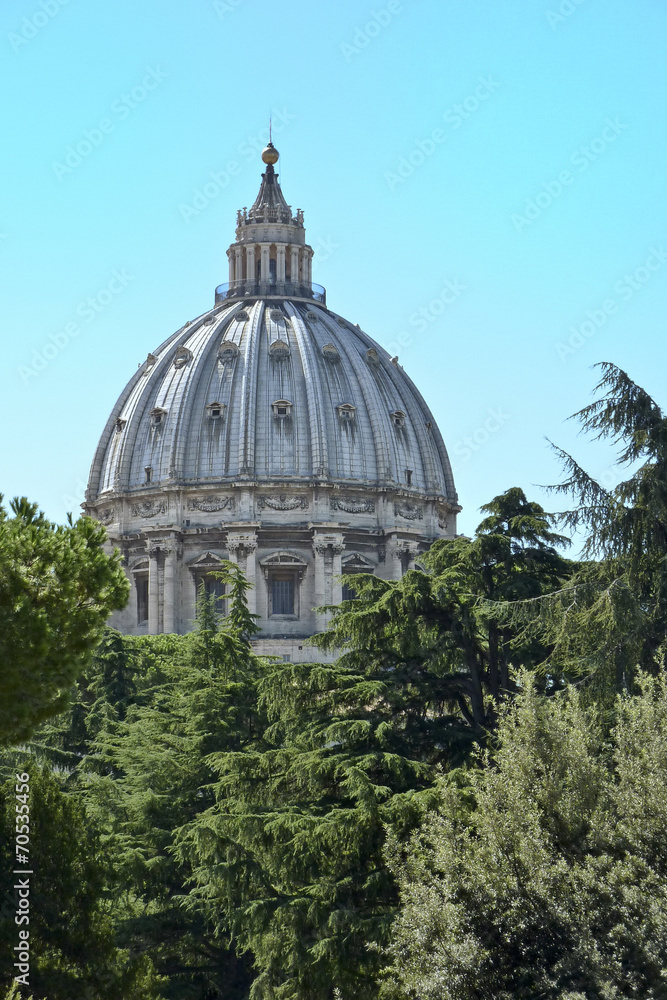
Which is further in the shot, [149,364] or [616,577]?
[149,364]

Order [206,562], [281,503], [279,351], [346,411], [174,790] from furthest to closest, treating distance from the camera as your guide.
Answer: [279,351], [346,411], [281,503], [206,562], [174,790]

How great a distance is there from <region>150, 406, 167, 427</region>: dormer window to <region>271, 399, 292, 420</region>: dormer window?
5058 mm

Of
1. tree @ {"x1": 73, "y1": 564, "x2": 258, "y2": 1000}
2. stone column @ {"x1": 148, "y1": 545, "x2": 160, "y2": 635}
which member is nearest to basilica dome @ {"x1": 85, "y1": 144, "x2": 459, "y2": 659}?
stone column @ {"x1": 148, "y1": 545, "x2": 160, "y2": 635}

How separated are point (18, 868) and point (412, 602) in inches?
317

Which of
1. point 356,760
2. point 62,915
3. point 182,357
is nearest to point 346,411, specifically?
point 182,357

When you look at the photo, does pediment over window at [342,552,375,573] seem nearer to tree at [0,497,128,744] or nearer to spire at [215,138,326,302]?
spire at [215,138,326,302]

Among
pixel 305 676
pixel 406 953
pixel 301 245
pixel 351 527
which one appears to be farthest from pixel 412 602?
pixel 301 245

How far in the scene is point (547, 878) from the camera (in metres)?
14.4

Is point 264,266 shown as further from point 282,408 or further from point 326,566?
→ point 326,566

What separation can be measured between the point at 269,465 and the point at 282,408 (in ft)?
10.1

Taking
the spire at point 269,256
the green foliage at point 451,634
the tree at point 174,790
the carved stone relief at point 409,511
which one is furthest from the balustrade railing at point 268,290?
the green foliage at point 451,634

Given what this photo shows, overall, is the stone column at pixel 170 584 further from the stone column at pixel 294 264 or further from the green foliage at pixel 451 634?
the green foliage at pixel 451 634

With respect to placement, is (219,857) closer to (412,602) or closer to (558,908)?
(412,602)

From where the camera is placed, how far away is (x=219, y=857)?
21.0 metres
